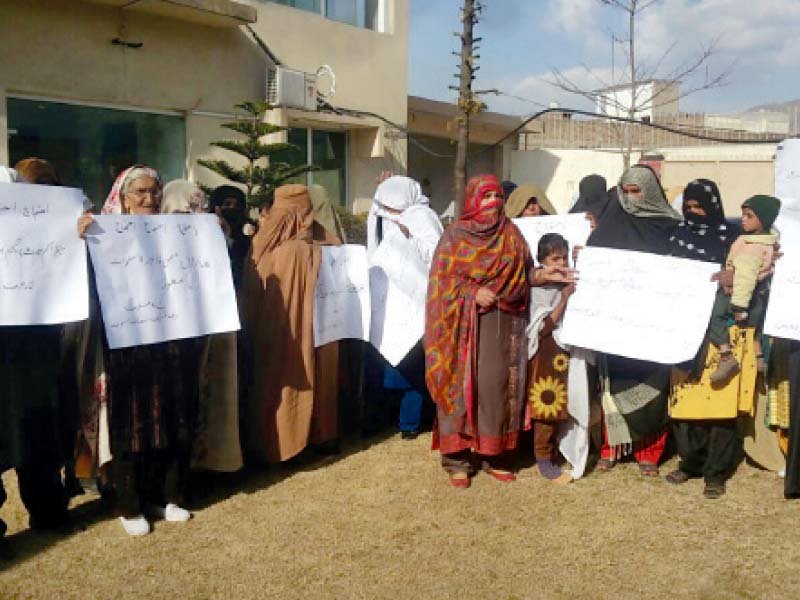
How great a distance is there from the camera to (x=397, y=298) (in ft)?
17.4

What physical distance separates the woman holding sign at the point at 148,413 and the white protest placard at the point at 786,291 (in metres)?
2.88

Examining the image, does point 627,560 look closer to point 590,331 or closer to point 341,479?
point 590,331

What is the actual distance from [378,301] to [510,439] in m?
1.32

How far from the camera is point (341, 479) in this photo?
4.72 metres

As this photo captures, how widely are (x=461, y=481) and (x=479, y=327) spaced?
0.87 meters

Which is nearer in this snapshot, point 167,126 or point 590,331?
point 590,331

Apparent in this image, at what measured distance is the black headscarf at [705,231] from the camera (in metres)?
4.36

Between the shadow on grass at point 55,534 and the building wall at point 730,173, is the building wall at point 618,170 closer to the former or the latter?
the building wall at point 730,173

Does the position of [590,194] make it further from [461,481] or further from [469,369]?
[461,481]

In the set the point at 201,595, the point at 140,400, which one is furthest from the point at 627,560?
the point at 140,400

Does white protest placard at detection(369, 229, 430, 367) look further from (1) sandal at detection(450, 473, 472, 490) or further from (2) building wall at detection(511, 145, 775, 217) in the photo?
(2) building wall at detection(511, 145, 775, 217)

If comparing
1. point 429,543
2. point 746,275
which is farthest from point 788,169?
point 429,543

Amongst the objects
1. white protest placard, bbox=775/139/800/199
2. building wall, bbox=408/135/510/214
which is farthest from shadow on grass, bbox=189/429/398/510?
building wall, bbox=408/135/510/214

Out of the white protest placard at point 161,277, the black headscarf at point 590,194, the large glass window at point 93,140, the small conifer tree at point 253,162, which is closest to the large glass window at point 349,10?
the small conifer tree at point 253,162
